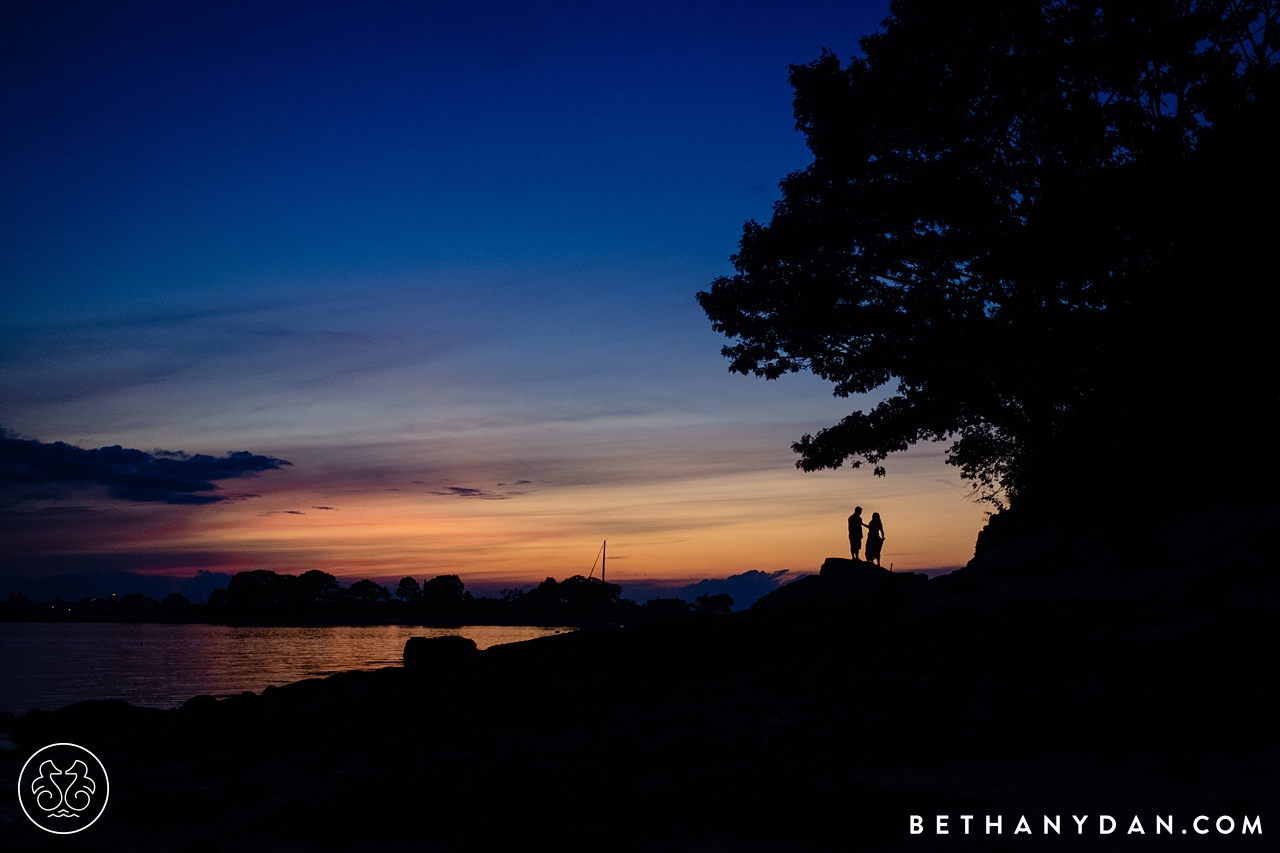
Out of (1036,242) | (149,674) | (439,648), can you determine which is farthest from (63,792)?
(149,674)

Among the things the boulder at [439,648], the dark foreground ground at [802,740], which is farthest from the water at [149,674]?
the dark foreground ground at [802,740]

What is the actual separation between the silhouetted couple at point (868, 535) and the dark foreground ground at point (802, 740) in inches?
389

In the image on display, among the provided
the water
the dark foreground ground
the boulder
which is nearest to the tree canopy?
the dark foreground ground

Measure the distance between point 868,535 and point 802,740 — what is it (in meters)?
20.0

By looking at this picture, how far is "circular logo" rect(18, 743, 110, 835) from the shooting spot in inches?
418

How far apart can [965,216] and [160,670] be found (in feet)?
190

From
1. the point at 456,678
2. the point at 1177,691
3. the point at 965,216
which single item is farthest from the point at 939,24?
the point at 456,678

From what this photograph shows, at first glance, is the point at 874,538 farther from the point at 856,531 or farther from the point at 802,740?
the point at 802,740

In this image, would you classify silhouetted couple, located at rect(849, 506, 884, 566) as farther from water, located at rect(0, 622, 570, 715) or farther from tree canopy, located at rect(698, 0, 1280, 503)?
water, located at rect(0, 622, 570, 715)

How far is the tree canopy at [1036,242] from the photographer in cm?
1828

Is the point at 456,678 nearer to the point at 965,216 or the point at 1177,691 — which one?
the point at 1177,691

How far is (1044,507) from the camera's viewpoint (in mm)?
26703

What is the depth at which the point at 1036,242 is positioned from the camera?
62.0ft

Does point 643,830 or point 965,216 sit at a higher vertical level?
point 965,216
